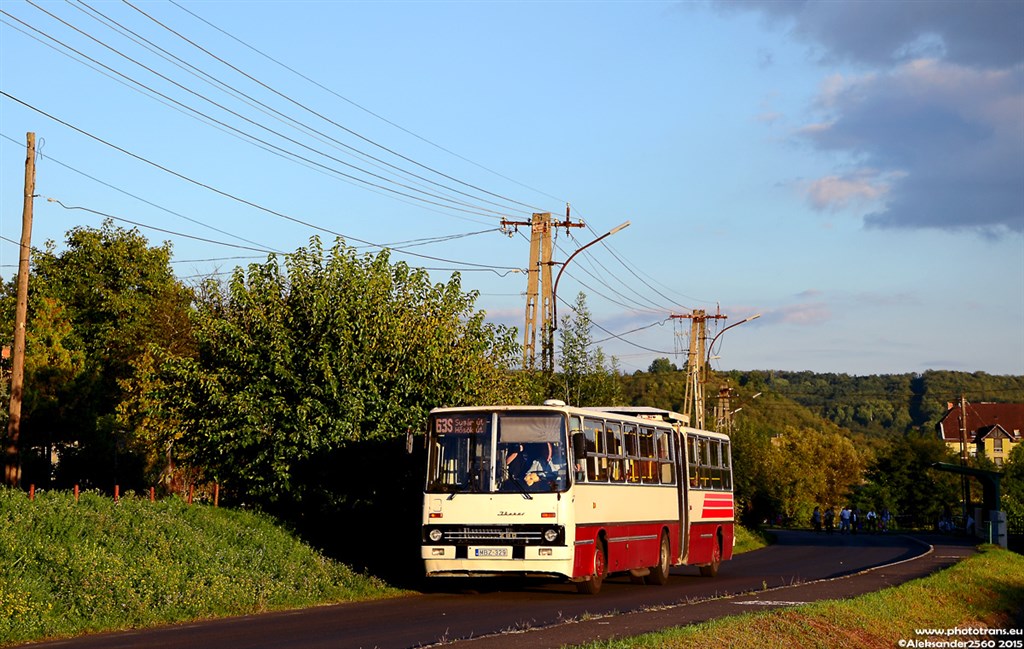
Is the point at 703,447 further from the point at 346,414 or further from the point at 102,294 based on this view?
the point at 102,294

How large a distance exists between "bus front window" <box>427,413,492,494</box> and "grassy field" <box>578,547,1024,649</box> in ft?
20.7

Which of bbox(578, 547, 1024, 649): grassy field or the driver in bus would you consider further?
the driver in bus

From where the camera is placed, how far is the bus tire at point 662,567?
27031 mm

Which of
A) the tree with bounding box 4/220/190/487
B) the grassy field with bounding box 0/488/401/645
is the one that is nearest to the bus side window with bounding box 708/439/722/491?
the grassy field with bounding box 0/488/401/645

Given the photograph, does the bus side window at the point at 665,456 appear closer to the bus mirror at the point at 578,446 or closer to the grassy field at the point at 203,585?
the bus mirror at the point at 578,446

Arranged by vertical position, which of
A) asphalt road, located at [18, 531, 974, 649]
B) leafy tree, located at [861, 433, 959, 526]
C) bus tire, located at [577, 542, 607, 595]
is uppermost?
leafy tree, located at [861, 433, 959, 526]

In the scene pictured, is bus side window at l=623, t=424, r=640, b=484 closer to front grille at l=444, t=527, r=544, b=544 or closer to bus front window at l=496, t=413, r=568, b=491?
bus front window at l=496, t=413, r=568, b=491

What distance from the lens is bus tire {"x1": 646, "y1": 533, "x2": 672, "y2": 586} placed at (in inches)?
1064

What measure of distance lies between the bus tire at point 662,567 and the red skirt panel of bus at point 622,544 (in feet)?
0.67

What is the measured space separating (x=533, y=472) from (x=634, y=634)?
7057 millimetres

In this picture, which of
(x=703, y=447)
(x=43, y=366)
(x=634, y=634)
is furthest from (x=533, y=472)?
(x=43, y=366)

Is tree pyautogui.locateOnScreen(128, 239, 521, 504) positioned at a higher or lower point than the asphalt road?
higher

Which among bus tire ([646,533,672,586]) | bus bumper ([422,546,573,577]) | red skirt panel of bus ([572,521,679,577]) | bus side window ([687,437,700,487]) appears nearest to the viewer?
bus bumper ([422,546,573,577])

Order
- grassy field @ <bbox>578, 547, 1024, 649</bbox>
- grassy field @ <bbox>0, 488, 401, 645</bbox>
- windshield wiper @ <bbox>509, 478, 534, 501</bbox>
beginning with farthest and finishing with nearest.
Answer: windshield wiper @ <bbox>509, 478, 534, 501</bbox> < grassy field @ <bbox>0, 488, 401, 645</bbox> < grassy field @ <bbox>578, 547, 1024, 649</bbox>
